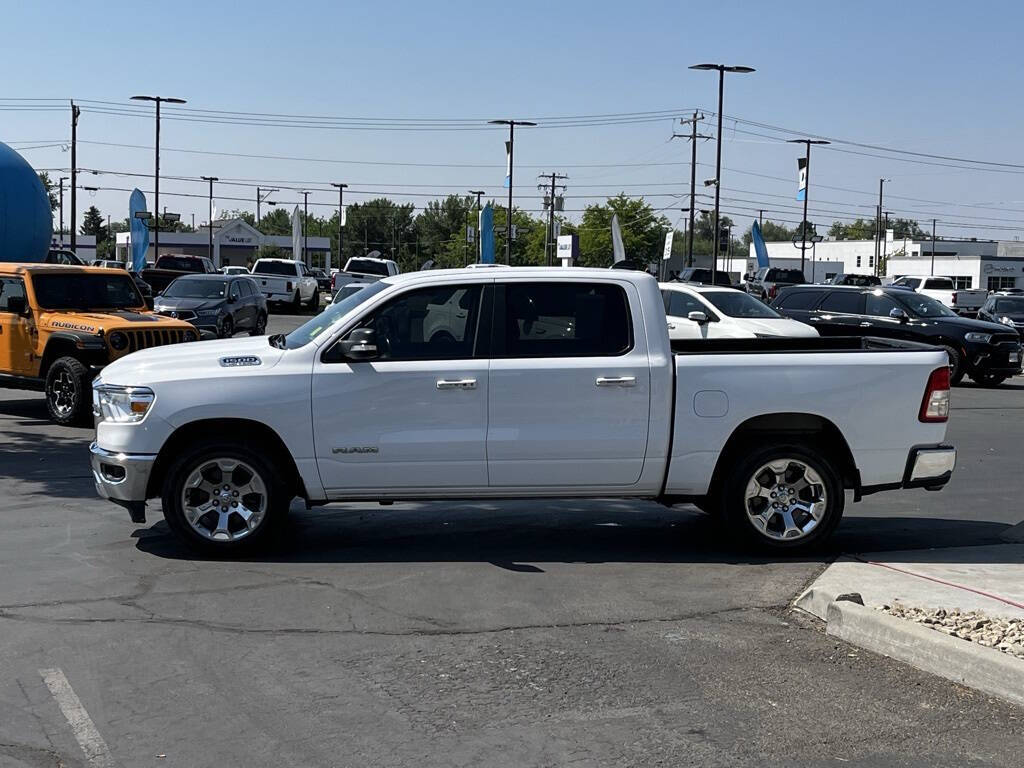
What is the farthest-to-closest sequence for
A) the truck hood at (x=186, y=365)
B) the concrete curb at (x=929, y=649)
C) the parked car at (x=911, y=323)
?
1. the parked car at (x=911, y=323)
2. the truck hood at (x=186, y=365)
3. the concrete curb at (x=929, y=649)

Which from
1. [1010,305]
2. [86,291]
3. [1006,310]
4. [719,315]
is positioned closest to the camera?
[86,291]

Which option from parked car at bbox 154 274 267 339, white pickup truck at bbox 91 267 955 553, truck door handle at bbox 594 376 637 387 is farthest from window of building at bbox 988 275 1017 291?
truck door handle at bbox 594 376 637 387

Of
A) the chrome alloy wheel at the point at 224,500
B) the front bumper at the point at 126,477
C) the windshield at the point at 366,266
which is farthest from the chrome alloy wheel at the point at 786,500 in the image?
the windshield at the point at 366,266

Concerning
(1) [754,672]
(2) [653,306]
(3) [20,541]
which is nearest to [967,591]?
(1) [754,672]

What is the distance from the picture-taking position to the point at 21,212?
21.8 meters

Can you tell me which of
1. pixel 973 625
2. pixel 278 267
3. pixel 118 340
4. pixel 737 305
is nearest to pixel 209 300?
pixel 737 305

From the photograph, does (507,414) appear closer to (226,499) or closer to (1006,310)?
(226,499)

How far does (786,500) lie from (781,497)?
0.13ft

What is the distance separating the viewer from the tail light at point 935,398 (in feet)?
25.7

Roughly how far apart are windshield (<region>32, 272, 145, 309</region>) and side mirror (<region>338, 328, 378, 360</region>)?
27.3 feet

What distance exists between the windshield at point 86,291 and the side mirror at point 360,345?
8320 millimetres

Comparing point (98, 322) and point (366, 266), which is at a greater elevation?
point (366, 266)

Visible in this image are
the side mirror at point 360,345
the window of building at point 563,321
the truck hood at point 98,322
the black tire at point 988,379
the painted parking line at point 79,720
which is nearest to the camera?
the painted parking line at point 79,720

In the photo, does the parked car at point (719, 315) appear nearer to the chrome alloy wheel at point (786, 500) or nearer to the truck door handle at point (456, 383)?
the chrome alloy wheel at point (786, 500)
